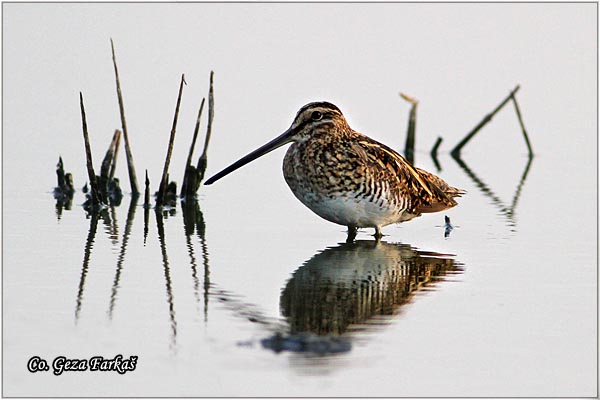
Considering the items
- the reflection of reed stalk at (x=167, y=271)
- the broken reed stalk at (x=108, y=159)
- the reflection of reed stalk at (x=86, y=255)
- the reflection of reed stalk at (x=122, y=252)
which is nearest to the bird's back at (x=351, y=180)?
the reflection of reed stalk at (x=167, y=271)

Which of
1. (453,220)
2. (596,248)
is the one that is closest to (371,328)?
(596,248)

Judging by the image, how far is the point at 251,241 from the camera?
10688 mm

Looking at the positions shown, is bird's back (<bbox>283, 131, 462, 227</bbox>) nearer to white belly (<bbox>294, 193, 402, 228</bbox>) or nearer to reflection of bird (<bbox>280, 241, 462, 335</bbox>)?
white belly (<bbox>294, 193, 402, 228</bbox>)

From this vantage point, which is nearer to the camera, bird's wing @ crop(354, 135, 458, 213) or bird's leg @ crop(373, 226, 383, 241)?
bird's wing @ crop(354, 135, 458, 213)

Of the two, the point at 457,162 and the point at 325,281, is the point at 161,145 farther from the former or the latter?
the point at 325,281

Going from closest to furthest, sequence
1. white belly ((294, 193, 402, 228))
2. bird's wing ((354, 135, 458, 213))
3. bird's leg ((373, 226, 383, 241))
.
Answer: white belly ((294, 193, 402, 228)), bird's wing ((354, 135, 458, 213)), bird's leg ((373, 226, 383, 241))

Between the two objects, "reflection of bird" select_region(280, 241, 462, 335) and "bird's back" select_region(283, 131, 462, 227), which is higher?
"bird's back" select_region(283, 131, 462, 227)

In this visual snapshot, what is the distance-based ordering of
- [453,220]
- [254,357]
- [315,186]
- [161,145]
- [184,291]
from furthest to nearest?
[161,145] → [453,220] → [315,186] → [184,291] → [254,357]

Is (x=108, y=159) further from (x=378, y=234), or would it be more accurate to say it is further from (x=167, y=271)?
(x=167, y=271)

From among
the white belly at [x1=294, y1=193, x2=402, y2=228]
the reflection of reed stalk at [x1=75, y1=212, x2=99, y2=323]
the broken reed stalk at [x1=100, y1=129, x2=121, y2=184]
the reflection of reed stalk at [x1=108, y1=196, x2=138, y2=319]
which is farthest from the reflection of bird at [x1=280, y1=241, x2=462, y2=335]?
the broken reed stalk at [x1=100, y1=129, x2=121, y2=184]

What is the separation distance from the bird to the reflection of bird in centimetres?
34

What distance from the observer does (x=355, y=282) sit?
8891 mm

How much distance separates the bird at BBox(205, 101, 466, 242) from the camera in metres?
10.5

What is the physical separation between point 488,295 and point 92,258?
320cm
